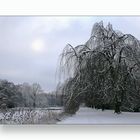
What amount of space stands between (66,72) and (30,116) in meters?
0.41

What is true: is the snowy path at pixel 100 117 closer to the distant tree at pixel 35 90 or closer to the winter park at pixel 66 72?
the winter park at pixel 66 72

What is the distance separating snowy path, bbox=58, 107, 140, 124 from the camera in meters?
5.74

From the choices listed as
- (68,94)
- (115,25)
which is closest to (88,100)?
(68,94)

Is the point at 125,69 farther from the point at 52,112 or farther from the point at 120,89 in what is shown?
the point at 52,112

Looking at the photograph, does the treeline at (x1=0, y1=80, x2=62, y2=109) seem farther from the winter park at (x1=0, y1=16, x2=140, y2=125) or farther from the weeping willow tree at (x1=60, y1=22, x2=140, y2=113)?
the weeping willow tree at (x1=60, y1=22, x2=140, y2=113)

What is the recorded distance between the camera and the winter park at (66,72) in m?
5.75

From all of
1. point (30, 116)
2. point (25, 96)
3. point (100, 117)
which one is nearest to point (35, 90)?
point (25, 96)

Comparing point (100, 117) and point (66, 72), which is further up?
point (66, 72)

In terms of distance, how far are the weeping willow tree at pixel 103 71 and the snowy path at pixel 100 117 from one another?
40 millimetres

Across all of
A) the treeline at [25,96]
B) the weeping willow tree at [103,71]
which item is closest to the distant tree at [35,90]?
the treeline at [25,96]

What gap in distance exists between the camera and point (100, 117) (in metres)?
5.77

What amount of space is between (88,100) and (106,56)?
349mm

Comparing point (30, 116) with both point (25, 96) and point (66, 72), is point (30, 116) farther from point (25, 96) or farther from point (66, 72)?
point (66, 72)

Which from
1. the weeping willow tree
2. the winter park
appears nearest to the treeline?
the winter park
